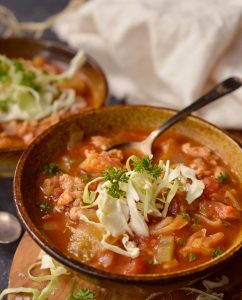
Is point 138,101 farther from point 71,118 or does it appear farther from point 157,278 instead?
point 157,278

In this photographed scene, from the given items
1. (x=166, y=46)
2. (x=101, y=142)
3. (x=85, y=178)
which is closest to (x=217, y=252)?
(x=85, y=178)

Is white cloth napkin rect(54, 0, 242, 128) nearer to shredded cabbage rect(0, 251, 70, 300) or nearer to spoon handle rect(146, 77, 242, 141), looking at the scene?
spoon handle rect(146, 77, 242, 141)

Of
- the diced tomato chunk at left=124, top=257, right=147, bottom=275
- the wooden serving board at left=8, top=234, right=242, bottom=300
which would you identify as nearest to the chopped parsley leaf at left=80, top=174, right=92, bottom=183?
the wooden serving board at left=8, top=234, right=242, bottom=300

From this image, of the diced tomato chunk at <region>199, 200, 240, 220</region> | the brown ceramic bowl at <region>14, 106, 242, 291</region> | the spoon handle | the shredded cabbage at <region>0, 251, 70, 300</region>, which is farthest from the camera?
the spoon handle

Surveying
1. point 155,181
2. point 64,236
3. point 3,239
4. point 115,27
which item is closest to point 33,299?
point 64,236

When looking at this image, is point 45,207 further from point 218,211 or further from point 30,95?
point 30,95

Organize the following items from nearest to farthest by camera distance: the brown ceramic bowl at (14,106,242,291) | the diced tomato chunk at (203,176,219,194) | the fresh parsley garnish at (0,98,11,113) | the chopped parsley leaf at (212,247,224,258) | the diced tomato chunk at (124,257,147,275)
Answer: the brown ceramic bowl at (14,106,242,291) → the diced tomato chunk at (124,257,147,275) → the chopped parsley leaf at (212,247,224,258) → the diced tomato chunk at (203,176,219,194) → the fresh parsley garnish at (0,98,11,113)

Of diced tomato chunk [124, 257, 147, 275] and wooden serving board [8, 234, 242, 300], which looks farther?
wooden serving board [8, 234, 242, 300]
